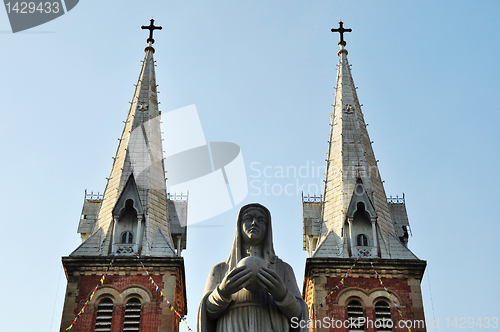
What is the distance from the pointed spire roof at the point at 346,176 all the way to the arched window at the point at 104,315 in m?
7.87

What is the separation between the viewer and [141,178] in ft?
122

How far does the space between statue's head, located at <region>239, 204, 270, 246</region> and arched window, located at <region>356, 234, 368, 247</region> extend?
24683 mm

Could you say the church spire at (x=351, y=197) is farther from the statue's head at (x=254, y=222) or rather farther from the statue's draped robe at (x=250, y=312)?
the statue's draped robe at (x=250, y=312)

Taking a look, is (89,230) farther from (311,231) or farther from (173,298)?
(311,231)

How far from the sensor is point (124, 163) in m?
37.9

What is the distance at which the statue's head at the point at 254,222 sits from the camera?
32.3 ft

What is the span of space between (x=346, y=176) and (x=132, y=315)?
11.0 metres

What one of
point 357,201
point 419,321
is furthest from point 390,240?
point 419,321

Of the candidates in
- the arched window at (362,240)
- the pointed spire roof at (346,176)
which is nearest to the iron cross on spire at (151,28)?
the pointed spire roof at (346,176)

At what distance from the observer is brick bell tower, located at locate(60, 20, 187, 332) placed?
1236 inches

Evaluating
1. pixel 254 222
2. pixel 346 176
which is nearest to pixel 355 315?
pixel 346 176

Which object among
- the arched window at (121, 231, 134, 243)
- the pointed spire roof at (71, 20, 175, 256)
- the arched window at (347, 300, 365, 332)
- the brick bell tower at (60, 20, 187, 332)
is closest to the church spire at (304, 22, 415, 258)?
the arched window at (347, 300, 365, 332)

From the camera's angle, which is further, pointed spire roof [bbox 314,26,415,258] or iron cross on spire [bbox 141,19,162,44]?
iron cross on spire [bbox 141,19,162,44]

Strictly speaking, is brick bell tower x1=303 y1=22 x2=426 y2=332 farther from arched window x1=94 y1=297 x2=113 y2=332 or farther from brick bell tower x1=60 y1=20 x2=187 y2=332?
arched window x1=94 y1=297 x2=113 y2=332
